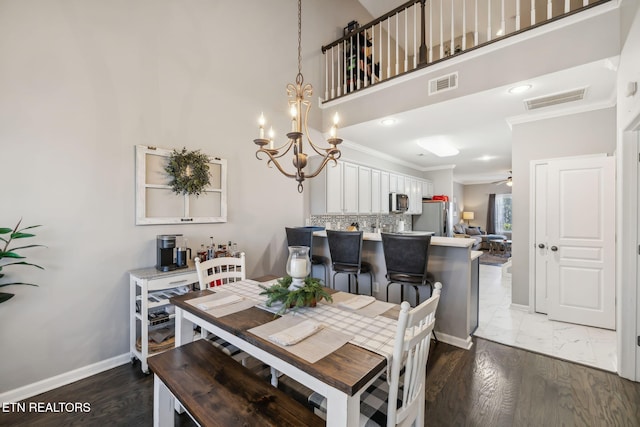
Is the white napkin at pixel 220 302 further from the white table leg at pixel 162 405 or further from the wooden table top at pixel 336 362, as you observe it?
the white table leg at pixel 162 405

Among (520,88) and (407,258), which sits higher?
(520,88)

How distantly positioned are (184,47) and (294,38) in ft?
6.01

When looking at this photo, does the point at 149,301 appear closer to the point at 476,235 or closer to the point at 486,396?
the point at 486,396

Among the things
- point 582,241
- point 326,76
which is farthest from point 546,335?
point 326,76

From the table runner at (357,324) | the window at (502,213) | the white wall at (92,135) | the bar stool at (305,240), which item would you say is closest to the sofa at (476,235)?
the window at (502,213)

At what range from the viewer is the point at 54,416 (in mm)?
1896

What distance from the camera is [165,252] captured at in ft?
8.48

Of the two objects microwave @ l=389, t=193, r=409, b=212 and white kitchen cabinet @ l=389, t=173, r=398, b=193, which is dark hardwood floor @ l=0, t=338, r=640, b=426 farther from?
white kitchen cabinet @ l=389, t=173, r=398, b=193

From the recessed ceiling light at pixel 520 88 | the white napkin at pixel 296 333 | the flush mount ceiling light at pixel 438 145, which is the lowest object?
the white napkin at pixel 296 333

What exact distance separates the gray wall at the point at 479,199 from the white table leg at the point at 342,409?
40.3ft

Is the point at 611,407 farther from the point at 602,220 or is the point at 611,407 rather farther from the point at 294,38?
the point at 294,38

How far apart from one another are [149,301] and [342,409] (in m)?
2.12

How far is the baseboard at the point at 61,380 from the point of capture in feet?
6.64

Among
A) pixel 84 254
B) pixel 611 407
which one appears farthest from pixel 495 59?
pixel 84 254
